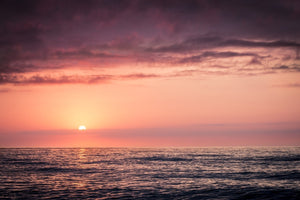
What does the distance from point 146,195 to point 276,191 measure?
13229 mm

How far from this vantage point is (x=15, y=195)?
27.4m

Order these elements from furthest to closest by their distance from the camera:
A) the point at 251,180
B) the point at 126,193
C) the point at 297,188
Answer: the point at 251,180, the point at 297,188, the point at 126,193

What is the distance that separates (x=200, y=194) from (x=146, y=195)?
204 inches

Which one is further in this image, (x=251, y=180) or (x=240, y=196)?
(x=251, y=180)

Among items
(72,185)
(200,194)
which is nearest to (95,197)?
(72,185)

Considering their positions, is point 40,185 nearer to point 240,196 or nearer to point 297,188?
point 240,196

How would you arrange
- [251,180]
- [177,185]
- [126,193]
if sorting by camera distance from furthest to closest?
[251,180] < [177,185] < [126,193]

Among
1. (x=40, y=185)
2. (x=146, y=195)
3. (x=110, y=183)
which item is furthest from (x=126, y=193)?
(x=40, y=185)

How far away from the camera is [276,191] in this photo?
28.9 m

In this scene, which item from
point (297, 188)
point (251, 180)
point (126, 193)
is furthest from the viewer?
point (251, 180)

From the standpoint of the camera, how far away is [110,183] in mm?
34125

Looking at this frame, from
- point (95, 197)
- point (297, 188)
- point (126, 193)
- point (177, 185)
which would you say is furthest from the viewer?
point (177, 185)

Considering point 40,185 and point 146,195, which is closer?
point 146,195

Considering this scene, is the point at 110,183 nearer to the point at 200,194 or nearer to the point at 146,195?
the point at 146,195
